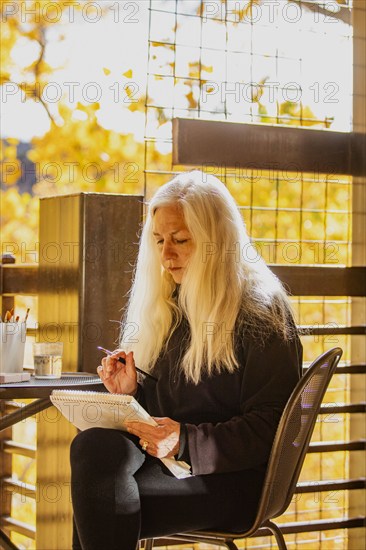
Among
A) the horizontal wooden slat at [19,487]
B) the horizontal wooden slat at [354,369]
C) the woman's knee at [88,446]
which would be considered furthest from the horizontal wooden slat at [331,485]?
the woman's knee at [88,446]

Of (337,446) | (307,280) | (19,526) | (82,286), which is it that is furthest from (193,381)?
(19,526)

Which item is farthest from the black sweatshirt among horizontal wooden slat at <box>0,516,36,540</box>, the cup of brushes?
horizontal wooden slat at <box>0,516,36,540</box>

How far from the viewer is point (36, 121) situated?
4.55 m

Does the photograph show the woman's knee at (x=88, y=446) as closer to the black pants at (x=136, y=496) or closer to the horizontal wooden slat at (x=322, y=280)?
the black pants at (x=136, y=496)

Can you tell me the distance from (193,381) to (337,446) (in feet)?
3.36

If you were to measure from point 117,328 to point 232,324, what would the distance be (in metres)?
0.65

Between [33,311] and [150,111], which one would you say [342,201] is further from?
[33,311]

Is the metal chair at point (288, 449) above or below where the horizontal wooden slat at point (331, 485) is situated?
above

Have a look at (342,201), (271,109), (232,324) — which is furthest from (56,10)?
(232,324)

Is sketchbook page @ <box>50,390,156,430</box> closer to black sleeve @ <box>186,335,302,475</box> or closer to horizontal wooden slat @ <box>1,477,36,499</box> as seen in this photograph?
black sleeve @ <box>186,335,302,475</box>

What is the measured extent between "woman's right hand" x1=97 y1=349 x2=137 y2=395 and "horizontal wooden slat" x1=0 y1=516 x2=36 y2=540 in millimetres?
980

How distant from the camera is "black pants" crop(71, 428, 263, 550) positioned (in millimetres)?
1926

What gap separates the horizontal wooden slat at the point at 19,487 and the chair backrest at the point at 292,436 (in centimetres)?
112

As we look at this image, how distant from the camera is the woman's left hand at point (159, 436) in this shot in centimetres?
203
